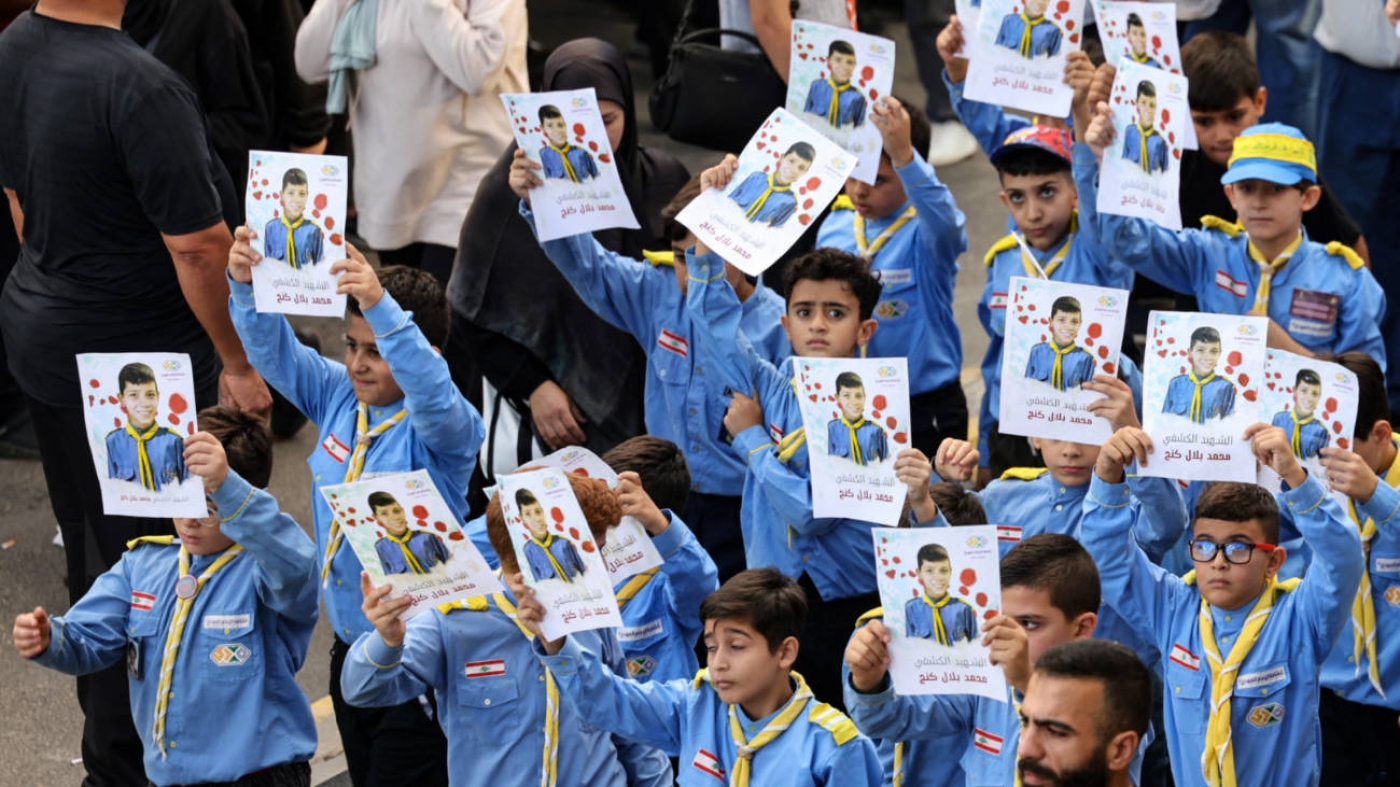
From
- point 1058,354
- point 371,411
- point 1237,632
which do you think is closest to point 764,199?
point 1058,354

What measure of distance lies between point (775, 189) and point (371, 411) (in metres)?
1.22

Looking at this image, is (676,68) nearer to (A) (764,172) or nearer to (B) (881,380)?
(A) (764,172)

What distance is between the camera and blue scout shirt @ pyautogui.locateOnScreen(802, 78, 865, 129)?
224 inches

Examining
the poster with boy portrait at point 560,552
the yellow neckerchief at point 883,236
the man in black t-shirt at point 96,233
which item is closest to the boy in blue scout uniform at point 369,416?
the man in black t-shirt at point 96,233

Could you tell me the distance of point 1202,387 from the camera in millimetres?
4363

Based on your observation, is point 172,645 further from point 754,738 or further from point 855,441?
point 855,441

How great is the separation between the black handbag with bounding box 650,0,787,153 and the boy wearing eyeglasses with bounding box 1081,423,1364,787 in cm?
280

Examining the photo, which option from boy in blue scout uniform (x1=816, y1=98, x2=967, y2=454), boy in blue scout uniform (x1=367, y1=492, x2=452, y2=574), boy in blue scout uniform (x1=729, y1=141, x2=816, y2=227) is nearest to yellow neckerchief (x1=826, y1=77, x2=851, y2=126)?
boy in blue scout uniform (x1=816, y1=98, x2=967, y2=454)

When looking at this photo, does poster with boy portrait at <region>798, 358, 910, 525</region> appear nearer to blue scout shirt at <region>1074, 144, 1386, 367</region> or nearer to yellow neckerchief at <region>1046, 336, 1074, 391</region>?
yellow neckerchief at <region>1046, 336, 1074, 391</region>

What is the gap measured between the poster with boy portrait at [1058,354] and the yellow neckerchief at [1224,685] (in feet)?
1.79

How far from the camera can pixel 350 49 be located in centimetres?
685

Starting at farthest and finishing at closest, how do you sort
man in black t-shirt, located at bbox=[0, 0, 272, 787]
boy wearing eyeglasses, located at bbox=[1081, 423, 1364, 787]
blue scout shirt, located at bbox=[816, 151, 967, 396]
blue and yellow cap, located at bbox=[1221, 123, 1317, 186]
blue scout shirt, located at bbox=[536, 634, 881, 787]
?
blue scout shirt, located at bbox=[816, 151, 967, 396]
blue and yellow cap, located at bbox=[1221, 123, 1317, 186]
man in black t-shirt, located at bbox=[0, 0, 272, 787]
boy wearing eyeglasses, located at bbox=[1081, 423, 1364, 787]
blue scout shirt, located at bbox=[536, 634, 881, 787]

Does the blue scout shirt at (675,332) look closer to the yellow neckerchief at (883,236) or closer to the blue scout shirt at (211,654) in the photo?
the yellow neckerchief at (883,236)

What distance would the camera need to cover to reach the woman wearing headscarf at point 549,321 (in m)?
6.14
